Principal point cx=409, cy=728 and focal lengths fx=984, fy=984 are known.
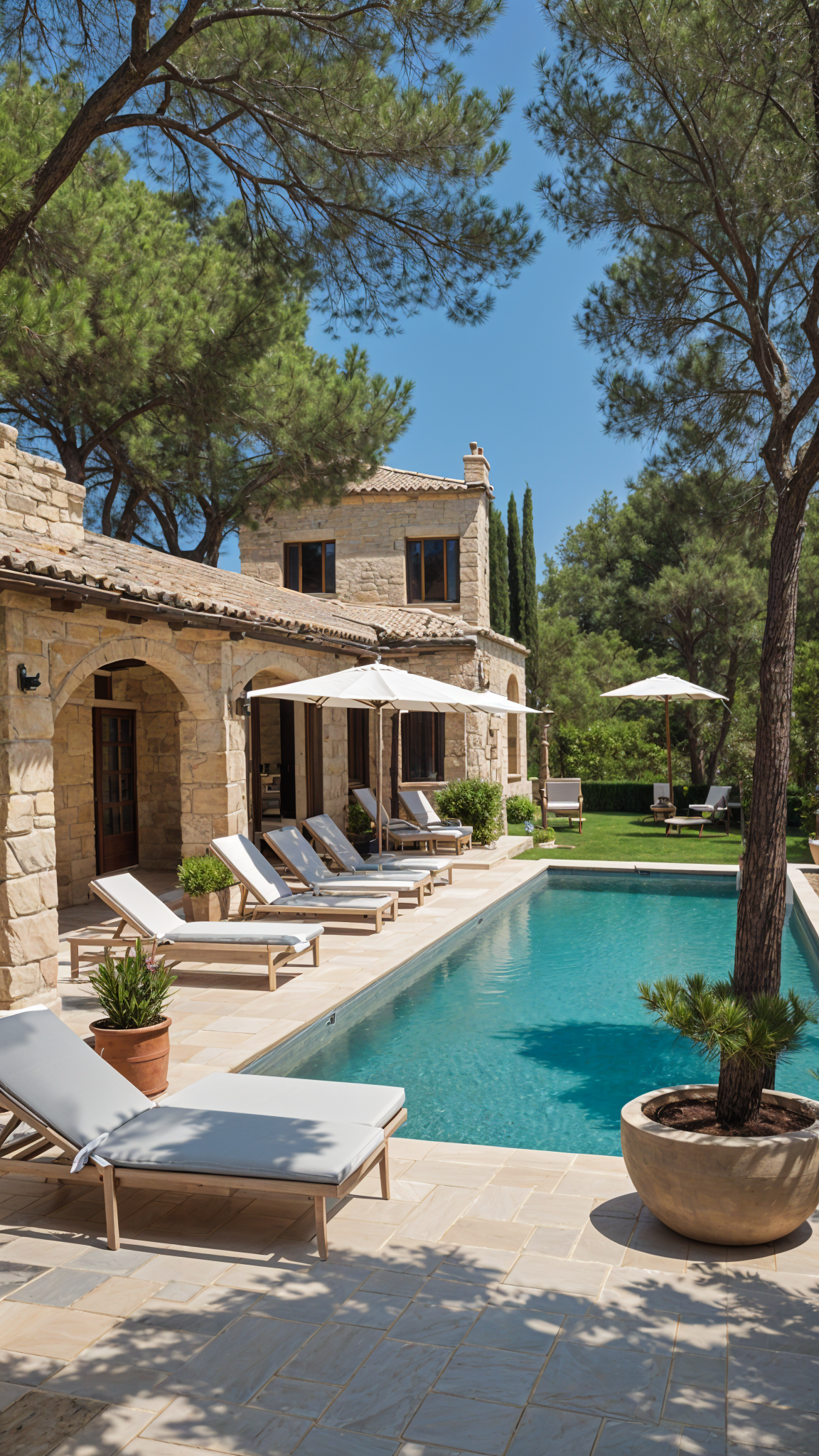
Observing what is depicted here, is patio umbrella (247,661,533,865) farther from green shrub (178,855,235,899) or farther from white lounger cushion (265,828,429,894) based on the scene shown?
green shrub (178,855,235,899)

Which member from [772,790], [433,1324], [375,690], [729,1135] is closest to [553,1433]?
[433,1324]

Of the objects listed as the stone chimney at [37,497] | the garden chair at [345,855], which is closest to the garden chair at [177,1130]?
the stone chimney at [37,497]

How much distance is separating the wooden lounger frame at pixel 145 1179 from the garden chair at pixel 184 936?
3640 millimetres

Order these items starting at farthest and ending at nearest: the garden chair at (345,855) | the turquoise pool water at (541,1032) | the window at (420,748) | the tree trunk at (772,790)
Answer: the window at (420,748)
the garden chair at (345,855)
the turquoise pool water at (541,1032)
the tree trunk at (772,790)

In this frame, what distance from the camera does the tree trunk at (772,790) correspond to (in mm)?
4613

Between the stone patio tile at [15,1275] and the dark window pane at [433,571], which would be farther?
the dark window pane at [433,571]

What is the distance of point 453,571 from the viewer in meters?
21.5

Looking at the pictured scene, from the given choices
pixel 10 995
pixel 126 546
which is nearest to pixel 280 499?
pixel 126 546

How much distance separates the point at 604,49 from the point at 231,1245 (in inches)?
257

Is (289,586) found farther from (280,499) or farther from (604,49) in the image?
(604,49)

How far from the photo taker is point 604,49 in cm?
569

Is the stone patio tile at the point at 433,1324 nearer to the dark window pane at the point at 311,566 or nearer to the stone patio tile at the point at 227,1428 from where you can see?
the stone patio tile at the point at 227,1428

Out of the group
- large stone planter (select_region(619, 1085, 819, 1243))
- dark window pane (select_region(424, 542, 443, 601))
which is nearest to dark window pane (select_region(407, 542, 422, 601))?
dark window pane (select_region(424, 542, 443, 601))

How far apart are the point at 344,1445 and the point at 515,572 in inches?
1068
